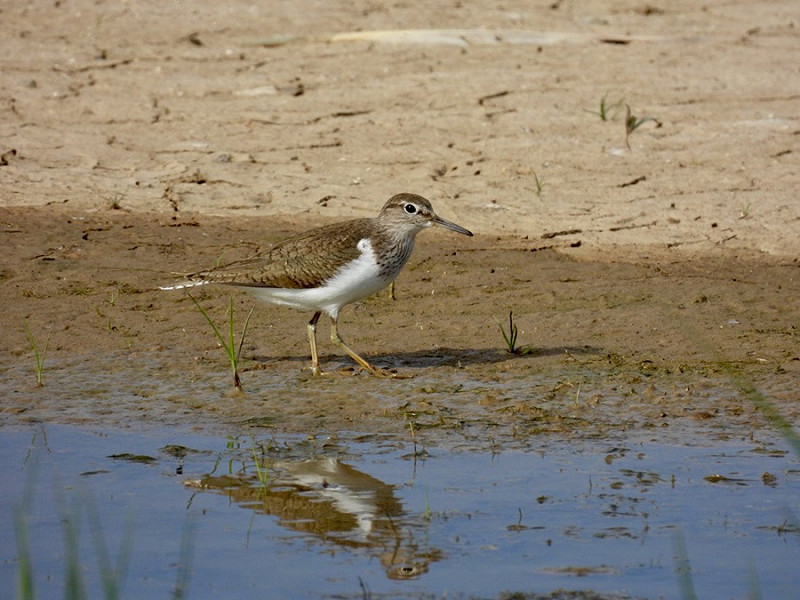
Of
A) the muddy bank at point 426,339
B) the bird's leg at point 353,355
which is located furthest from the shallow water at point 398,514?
the bird's leg at point 353,355

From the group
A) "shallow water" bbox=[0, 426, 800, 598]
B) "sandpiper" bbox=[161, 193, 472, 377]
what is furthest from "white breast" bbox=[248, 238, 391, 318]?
"shallow water" bbox=[0, 426, 800, 598]

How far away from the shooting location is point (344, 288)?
7.71 meters

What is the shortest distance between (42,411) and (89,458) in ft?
2.85

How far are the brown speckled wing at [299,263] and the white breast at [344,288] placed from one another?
4 centimetres

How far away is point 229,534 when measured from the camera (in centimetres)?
520

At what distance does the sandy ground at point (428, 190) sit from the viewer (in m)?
7.70

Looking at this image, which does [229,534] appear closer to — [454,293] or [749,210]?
[454,293]

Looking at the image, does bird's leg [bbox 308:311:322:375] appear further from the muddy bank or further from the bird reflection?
the bird reflection

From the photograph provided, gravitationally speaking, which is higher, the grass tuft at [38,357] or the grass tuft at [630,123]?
the grass tuft at [630,123]

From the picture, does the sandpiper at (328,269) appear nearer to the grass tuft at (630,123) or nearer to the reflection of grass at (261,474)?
the reflection of grass at (261,474)

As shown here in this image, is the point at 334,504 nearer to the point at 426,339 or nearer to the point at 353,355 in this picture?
the point at 353,355

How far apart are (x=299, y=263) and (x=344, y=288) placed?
351 mm

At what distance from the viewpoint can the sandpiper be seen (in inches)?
304

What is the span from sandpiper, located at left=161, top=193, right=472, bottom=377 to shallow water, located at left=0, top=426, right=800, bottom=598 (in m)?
1.39
